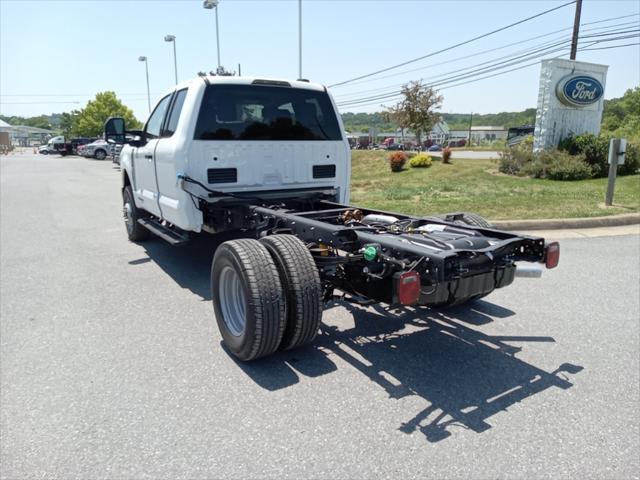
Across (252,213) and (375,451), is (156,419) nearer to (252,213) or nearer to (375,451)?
(375,451)

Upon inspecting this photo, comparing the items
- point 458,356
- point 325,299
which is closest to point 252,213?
point 325,299

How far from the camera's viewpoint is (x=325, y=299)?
13.0 feet

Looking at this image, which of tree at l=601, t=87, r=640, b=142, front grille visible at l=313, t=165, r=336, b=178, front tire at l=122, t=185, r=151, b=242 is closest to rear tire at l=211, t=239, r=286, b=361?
front grille visible at l=313, t=165, r=336, b=178

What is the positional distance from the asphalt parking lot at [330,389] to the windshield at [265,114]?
1.82m

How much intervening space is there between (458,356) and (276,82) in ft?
12.0

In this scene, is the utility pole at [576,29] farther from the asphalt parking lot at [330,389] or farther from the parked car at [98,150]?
the parked car at [98,150]

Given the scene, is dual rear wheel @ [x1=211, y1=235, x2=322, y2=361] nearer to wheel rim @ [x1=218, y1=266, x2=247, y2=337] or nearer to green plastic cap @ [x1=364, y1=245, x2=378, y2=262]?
wheel rim @ [x1=218, y1=266, x2=247, y2=337]

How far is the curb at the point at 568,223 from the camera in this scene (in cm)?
850

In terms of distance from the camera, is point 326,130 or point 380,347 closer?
point 380,347

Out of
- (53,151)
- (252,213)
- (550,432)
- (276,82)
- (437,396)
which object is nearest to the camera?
(550,432)

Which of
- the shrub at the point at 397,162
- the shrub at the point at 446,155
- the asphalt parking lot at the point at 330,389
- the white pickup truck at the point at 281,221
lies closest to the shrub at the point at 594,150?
the shrub at the point at 446,155

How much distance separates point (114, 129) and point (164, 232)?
6.42 ft

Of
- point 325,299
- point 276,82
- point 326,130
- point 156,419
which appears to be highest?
point 276,82

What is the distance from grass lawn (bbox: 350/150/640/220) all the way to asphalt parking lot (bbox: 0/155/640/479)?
4244mm
